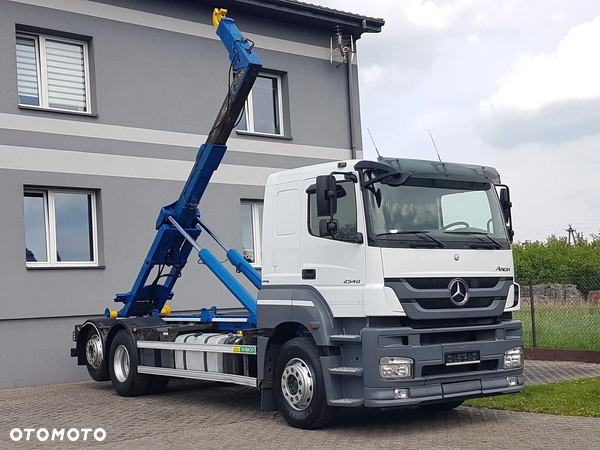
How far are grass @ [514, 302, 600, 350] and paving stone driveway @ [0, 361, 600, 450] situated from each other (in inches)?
140

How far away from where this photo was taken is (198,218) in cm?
1270

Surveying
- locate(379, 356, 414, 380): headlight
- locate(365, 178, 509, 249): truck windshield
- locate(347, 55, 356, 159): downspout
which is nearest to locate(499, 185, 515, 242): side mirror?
locate(365, 178, 509, 249): truck windshield

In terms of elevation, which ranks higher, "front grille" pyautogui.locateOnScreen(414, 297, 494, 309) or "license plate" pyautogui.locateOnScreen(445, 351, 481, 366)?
"front grille" pyautogui.locateOnScreen(414, 297, 494, 309)

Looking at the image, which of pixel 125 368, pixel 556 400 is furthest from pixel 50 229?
pixel 556 400

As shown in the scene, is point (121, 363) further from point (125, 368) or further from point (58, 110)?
point (58, 110)

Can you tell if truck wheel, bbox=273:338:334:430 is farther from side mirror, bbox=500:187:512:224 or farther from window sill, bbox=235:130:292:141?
window sill, bbox=235:130:292:141

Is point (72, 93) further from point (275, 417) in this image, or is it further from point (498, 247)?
point (498, 247)

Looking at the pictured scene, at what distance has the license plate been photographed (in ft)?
28.4

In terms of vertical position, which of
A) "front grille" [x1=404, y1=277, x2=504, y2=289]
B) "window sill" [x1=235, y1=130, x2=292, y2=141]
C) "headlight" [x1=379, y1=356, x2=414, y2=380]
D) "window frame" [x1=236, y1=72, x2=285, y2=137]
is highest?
"window frame" [x1=236, y1=72, x2=285, y2=137]

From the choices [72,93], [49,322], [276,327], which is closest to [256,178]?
[72,93]

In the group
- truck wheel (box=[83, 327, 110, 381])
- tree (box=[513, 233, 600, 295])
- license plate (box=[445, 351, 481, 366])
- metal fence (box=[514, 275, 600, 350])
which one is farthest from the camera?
tree (box=[513, 233, 600, 295])

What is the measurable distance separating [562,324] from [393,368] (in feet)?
29.4

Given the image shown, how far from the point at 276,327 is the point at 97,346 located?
4.52 m

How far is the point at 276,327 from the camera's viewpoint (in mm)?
9508
